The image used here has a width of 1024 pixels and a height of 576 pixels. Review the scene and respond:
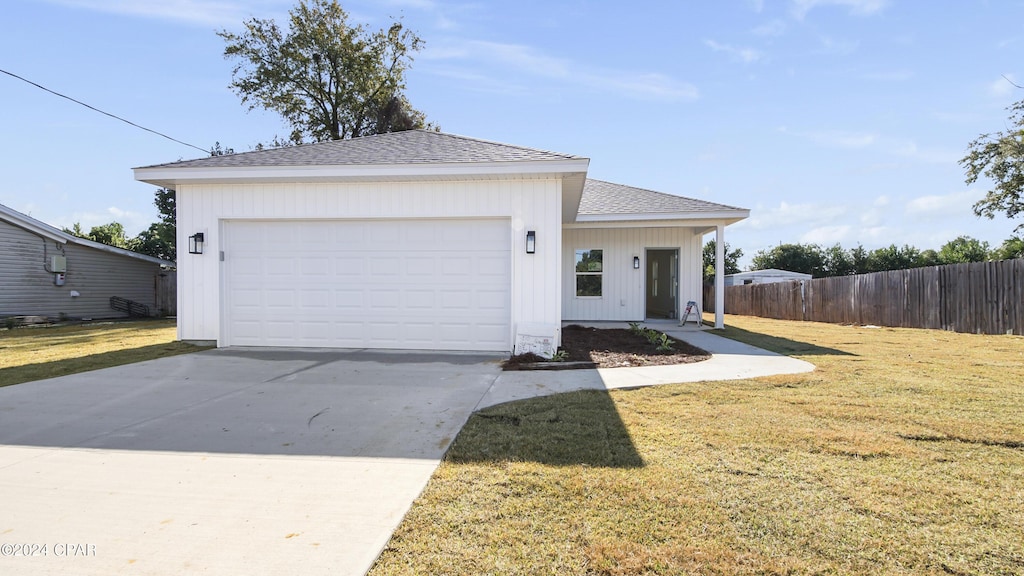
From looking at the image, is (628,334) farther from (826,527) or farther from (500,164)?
(826,527)

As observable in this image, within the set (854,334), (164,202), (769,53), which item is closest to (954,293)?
(854,334)

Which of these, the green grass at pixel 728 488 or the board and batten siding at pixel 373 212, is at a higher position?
the board and batten siding at pixel 373 212

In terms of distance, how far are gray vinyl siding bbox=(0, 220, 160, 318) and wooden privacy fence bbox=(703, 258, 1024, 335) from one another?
25161 mm

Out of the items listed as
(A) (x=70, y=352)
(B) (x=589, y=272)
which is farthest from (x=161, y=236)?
(B) (x=589, y=272)

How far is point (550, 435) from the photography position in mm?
3469

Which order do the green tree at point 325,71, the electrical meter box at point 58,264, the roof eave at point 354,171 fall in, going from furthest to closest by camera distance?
the green tree at point 325,71
the electrical meter box at point 58,264
the roof eave at point 354,171

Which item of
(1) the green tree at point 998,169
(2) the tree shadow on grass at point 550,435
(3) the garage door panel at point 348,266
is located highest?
(1) the green tree at point 998,169

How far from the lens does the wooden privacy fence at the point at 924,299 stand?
32.7 feet

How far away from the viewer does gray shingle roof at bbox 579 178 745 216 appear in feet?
38.2

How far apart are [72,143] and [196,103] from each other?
3.71 metres

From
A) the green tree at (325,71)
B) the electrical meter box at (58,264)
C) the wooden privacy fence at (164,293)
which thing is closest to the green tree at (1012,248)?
the green tree at (325,71)

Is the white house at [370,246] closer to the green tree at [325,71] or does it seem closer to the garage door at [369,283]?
the garage door at [369,283]

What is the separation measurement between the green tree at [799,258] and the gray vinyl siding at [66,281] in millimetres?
41463

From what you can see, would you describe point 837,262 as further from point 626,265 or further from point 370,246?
point 370,246
